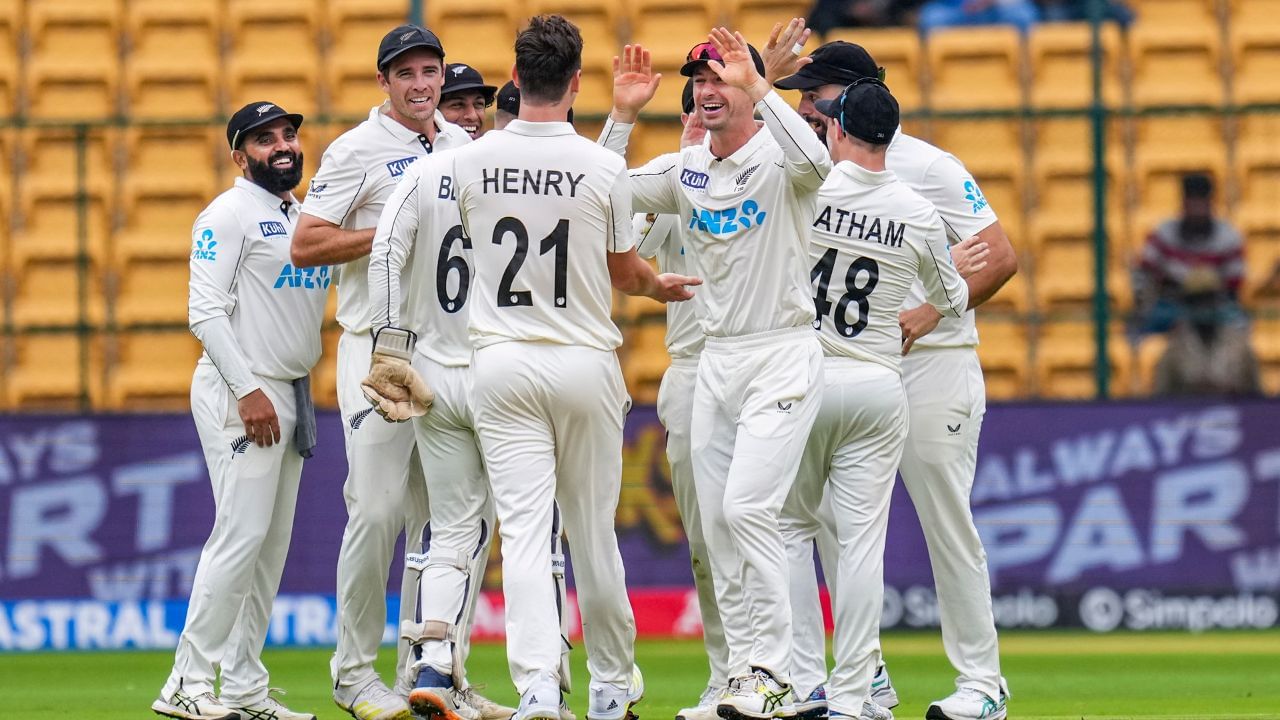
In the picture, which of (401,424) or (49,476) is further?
(49,476)

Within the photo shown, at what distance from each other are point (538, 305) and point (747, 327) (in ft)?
2.73

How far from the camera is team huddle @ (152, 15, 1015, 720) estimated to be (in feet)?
23.5

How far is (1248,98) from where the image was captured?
1453 cm

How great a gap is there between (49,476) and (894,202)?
6.97 meters

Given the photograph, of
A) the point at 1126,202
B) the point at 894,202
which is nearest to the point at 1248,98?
the point at 1126,202

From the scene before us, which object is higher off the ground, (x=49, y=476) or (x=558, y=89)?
(x=558, y=89)

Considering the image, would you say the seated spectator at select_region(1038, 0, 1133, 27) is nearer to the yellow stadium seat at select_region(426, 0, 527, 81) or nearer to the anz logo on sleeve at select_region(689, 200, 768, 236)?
the yellow stadium seat at select_region(426, 0, 527, 81)

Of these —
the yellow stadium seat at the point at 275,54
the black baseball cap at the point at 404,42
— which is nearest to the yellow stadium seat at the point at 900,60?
the yellow stadium seat at the point at 275,54

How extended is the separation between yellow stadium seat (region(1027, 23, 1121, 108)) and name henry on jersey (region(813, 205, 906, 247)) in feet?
23.9

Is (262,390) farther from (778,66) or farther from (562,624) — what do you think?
(778,66)

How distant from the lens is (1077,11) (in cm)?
1524

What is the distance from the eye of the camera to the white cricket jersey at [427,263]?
731cm

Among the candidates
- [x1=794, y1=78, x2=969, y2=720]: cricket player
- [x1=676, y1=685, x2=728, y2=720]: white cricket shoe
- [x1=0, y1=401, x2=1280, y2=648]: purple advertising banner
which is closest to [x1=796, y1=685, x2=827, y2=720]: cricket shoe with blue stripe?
[x1=794, y1=78, x2=969, y2=720]: cricket player

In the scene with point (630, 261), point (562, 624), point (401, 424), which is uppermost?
point (630, 261)
